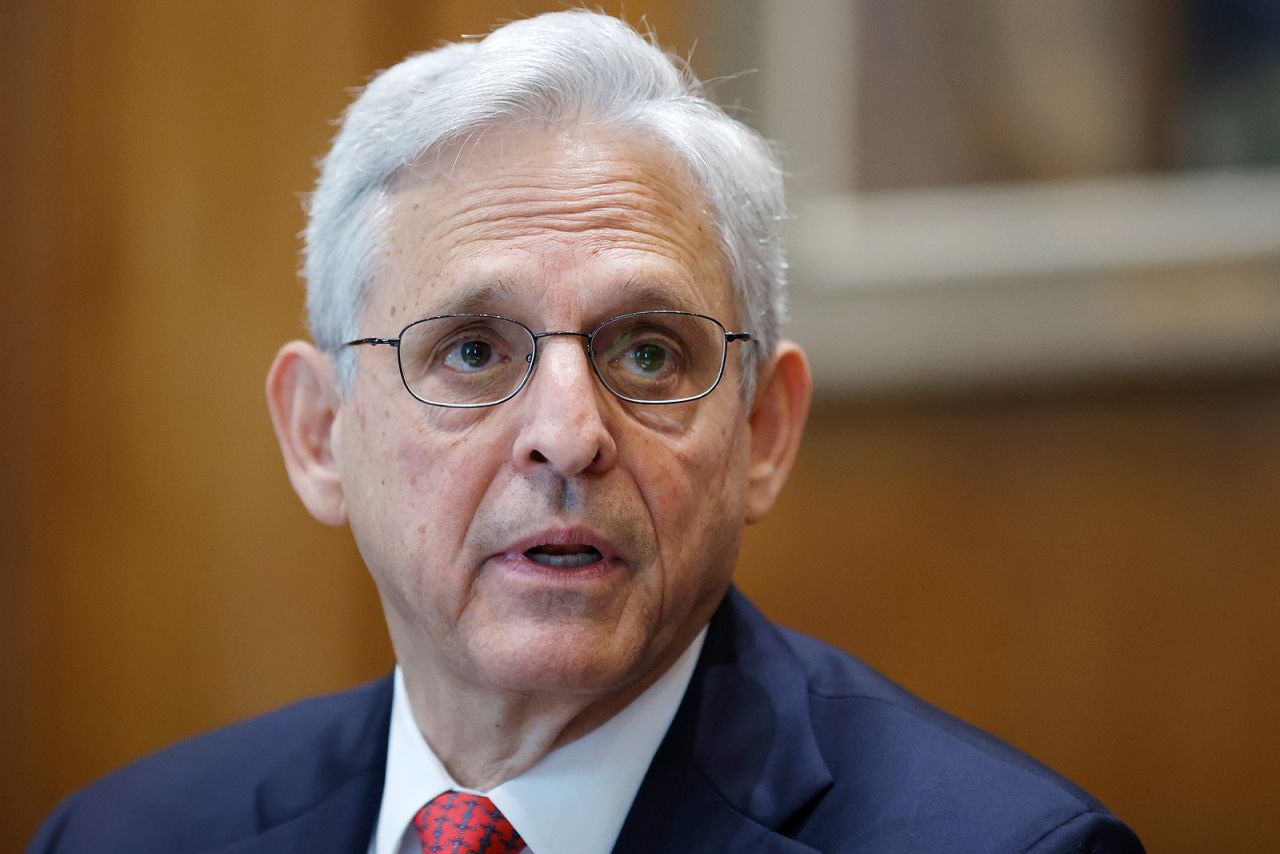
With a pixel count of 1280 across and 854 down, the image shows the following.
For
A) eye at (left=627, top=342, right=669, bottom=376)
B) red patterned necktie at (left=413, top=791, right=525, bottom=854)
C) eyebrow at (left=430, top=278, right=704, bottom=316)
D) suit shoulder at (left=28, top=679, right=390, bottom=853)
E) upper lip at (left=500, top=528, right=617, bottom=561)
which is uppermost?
eyebrow at (left=430, top=278, right=704, bottom=316)

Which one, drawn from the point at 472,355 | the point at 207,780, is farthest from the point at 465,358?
the point at 207,780

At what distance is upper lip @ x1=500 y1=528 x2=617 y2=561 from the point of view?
177cm

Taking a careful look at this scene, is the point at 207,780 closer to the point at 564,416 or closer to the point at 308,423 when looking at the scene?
the point at 308,423

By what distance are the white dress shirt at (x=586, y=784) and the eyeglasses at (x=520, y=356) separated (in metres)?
0.42

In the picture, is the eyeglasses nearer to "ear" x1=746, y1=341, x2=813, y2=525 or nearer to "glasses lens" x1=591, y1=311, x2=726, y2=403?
"glasses lens" x1=591, y1=311, x2=726, y2=403

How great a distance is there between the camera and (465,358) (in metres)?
1.88

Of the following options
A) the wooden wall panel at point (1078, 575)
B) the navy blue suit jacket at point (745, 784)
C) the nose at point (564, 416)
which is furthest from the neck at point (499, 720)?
the wooden wall panel at point (1078, 575)

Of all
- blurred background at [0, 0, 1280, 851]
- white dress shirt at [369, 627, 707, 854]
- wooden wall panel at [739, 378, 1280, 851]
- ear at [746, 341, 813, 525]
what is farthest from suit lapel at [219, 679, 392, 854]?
wooden wall panel at [739, 378, 1280, 851]

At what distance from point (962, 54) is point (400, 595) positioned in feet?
6.54

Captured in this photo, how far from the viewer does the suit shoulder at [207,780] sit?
7.43ft

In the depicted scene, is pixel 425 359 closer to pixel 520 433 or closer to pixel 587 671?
pixel 520 433

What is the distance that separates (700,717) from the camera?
197cm

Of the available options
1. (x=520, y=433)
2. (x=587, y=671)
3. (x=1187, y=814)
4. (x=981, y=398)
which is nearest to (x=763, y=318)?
(x=520, y=433)

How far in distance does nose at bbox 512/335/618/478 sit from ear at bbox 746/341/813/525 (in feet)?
1.28
